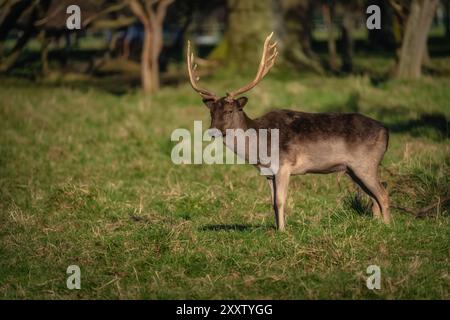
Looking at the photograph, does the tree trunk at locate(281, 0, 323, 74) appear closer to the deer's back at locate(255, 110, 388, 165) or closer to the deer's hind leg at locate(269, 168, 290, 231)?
the deer's back at locate(255, 110, 388, 165)

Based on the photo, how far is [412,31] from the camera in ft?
70.1

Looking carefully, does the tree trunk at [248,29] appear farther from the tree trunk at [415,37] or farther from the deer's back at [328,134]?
the deer's back at [328,134]

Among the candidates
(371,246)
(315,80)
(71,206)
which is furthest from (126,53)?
(371,246)

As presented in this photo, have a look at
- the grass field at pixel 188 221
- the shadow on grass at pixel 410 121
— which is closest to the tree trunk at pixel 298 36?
the shadow on grass at pixel 410 121

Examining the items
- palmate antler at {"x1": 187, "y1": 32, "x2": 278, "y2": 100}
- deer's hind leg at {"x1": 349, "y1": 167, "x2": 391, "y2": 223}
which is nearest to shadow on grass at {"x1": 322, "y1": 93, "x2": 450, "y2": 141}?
deer's hind leg at {"x1": 349, "y1": 167, "x2": 391, "y2": 223}

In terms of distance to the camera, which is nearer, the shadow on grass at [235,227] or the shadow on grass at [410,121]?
the shadow on grass at [235,227]

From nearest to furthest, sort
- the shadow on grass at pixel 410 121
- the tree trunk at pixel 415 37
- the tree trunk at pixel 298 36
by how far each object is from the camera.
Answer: the shadow on grass at pixel 410 121, the tree trunk at pixel 415 37, the tree trunk at pixel 298 36

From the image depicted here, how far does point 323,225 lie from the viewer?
8.62m

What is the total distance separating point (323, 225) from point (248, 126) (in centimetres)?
134

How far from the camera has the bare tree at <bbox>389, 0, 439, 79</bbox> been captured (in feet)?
69.2

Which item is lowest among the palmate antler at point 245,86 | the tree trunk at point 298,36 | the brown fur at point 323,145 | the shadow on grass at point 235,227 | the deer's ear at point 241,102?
the shadow on grass at point 235,227

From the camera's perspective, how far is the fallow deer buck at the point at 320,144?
8.54m

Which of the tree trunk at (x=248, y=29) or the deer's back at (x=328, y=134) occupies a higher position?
the tree trunk at (x=248, y=29)

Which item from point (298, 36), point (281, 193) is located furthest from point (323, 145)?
point (298, 36)
